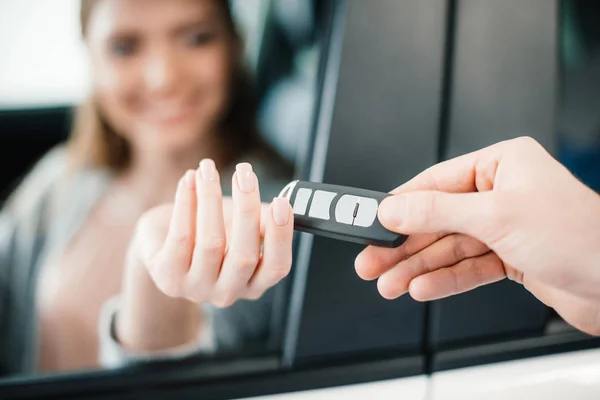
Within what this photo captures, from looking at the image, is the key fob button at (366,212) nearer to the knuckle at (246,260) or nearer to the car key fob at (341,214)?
the car key fob at (341,214)

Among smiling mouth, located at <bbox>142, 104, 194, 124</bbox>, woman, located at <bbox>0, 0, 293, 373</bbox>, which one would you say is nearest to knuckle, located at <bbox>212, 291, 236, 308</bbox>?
woman, located at <bbox>0, 0, 293, 373</bbox>

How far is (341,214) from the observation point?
1.74ft

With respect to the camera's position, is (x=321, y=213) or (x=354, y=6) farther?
(x=354, y=6)

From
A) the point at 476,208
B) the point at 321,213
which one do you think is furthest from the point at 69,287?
the point at 476,208

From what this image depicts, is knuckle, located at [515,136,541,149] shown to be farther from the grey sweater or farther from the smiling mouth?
the smiling mouth

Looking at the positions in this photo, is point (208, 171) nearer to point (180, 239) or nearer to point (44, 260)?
point (180, 239)

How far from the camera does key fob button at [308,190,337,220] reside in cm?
53

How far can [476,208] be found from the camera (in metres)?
0.49

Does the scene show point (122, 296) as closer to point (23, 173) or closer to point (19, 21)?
point (23, 173)

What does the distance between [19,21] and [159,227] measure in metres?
0.40

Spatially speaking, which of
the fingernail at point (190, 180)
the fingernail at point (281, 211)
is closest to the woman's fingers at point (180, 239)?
the fingernail at point (190, 180)

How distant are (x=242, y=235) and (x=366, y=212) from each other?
138 mm

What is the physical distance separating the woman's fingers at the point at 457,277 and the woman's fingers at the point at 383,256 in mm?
34

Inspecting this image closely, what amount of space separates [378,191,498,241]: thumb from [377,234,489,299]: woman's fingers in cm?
12
